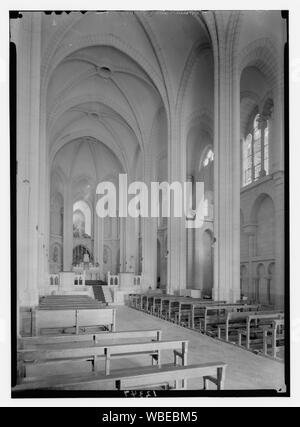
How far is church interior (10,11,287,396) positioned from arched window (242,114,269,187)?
0.29ft

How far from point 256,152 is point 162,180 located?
6066mm

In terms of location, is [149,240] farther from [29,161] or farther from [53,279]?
[29,161]

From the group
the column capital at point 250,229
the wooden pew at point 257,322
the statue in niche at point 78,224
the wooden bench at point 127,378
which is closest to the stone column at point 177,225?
the column capital at point 250,229

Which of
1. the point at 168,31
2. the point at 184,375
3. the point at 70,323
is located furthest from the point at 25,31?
the point at 168,31

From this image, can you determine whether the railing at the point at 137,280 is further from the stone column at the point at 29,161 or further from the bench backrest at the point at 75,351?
the bench backrest at the point at 75,351

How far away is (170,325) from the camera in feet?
43.2

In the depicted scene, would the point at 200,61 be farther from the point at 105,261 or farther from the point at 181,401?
the point at 105,261

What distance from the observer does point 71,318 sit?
30.1 feet

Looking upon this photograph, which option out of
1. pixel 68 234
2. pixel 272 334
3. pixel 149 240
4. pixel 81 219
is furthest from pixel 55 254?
pixel 272 334

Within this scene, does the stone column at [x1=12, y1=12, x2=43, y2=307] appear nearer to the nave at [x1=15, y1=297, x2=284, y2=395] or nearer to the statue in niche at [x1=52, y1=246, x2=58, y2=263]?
the nave at [x1=15, y1=297, x2=284, y2=395]

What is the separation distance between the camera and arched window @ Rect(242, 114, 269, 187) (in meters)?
18.6

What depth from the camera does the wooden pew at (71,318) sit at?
8.75m

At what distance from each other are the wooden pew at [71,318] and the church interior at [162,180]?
0.03 meters

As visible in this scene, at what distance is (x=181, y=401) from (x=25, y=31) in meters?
8.32
